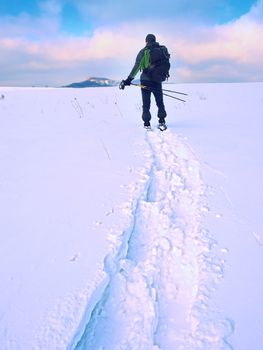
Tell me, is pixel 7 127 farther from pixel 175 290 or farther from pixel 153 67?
pixel 175 290

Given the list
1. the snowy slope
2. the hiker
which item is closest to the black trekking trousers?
the hiker

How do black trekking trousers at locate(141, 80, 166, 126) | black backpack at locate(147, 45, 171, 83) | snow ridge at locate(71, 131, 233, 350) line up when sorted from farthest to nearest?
black trekking trousers at locate(141, 80, 166, 126), black backpack at locate(147, 45, 171, 83), snow ridge at locate(71, 131, 233, 350)

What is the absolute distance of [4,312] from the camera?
162 centimetres

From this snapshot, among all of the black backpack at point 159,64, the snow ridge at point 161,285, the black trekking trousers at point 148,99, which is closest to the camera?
the snow ridge at point 161,285

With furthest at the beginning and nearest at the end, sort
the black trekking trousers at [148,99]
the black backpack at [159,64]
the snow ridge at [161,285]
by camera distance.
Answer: the black trekking trousers at [148,99] → the black backpack at [159,64] → the snow ridge at [161,285]

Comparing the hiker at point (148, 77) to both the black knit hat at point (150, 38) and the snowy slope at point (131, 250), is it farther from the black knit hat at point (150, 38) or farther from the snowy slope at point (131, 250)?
the snowy slope at point (131, 250)

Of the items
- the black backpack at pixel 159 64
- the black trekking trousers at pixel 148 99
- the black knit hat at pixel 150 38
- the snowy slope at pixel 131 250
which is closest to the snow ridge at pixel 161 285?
the snowy slope at pixel 131 250

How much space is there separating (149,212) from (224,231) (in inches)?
26.3

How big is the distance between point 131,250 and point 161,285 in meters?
0.42

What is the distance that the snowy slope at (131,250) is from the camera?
155cm

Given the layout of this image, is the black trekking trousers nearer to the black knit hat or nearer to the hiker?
the hiker

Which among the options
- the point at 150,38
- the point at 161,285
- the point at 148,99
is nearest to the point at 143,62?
the point at 150,38

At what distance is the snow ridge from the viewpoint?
153 centimetres

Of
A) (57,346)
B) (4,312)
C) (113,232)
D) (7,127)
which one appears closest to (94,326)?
(57,346)
